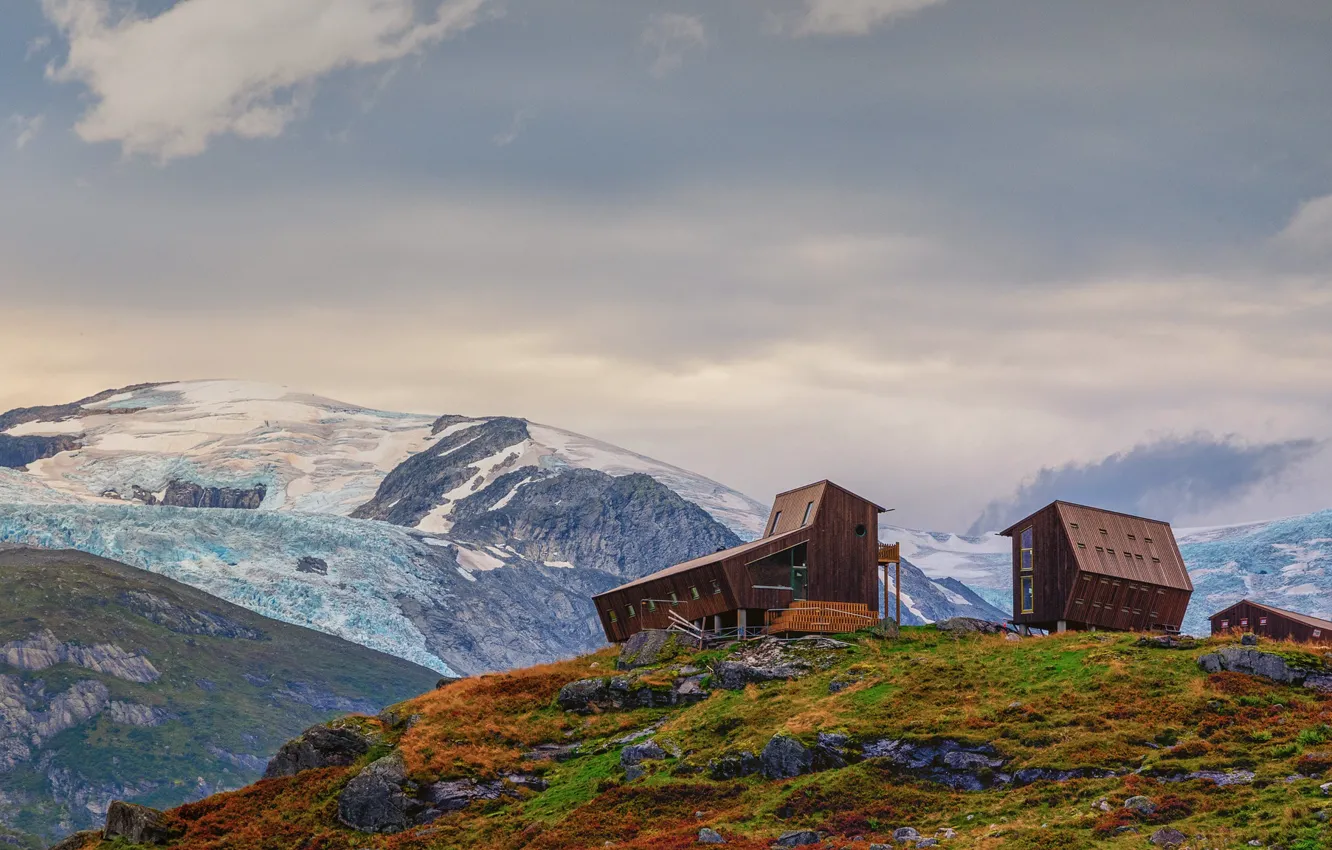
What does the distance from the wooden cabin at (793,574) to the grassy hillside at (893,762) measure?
10043mm

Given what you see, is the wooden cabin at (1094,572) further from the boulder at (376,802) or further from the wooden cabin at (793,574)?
the boulder at (376,802)

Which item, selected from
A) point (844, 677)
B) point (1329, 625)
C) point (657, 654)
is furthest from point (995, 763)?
point (1329, 625)

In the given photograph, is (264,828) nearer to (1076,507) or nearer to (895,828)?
(895,828)

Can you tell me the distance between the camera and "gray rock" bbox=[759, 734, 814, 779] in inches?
2394

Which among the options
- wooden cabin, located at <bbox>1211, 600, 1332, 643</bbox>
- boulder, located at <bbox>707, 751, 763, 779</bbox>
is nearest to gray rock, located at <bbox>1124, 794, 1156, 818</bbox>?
boulder, located at <bbox>707, 751, 763, 779</bbox>

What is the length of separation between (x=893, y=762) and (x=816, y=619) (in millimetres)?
29835

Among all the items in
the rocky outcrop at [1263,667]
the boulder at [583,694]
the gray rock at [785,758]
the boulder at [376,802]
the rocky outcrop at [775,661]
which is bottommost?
the boulder at [376,802]

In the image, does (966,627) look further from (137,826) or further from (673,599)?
(137,826)

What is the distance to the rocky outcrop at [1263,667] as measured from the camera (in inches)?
2355

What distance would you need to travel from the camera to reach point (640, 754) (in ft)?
217

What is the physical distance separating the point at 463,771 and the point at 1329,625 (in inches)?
2423

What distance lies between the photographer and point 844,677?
7275 cm

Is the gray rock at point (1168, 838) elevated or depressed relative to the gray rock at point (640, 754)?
elevated

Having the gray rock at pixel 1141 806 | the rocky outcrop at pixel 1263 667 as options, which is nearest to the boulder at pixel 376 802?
the gray rock at pixel 1141 806
